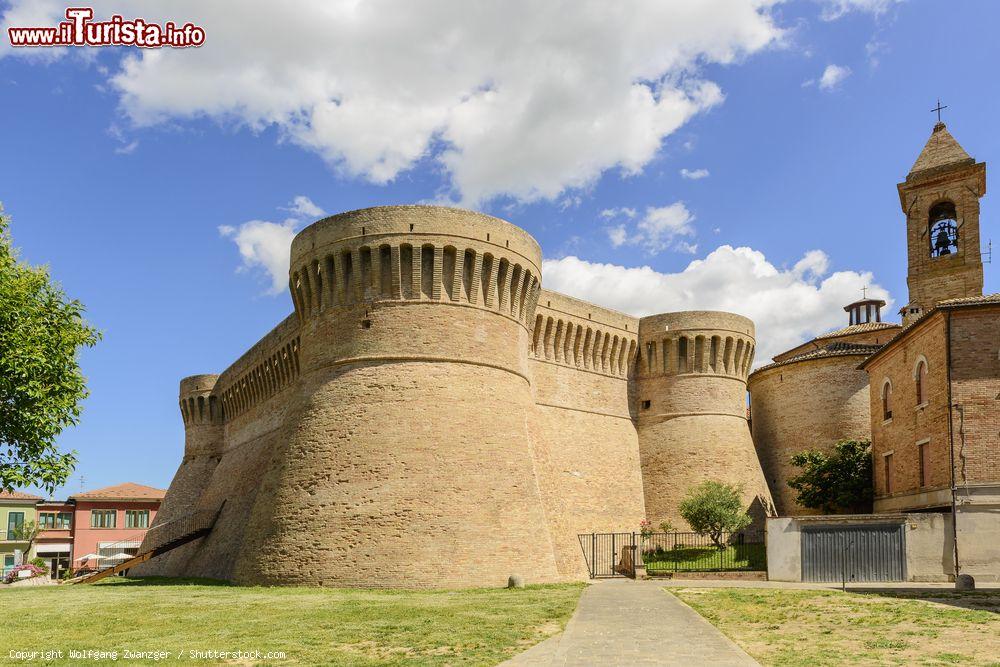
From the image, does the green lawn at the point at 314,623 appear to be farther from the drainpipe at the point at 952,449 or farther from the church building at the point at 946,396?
the church building at the point at 946,396

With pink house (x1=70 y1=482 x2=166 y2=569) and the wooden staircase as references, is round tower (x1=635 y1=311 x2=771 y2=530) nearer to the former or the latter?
the wooden staircase

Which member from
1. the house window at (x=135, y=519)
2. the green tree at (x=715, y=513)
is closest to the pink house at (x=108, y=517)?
the house window at (x=135, y=519)

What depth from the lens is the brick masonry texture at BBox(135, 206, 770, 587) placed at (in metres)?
24.5

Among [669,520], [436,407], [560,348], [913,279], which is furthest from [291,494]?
[913,279]

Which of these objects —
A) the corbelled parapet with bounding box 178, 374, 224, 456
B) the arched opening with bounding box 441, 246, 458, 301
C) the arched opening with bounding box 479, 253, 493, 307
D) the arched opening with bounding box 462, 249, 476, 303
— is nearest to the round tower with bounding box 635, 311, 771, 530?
the arched opening with bounding box 479, 253, 493, 307

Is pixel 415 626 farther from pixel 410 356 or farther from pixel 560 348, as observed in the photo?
pixel 560 348

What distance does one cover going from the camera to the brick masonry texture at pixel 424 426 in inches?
966

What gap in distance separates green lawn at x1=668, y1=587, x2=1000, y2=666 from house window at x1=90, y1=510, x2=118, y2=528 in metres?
61.2

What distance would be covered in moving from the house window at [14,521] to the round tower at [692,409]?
169 ft

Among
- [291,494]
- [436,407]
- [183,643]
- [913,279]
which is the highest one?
[913,279]

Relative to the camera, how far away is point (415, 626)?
1550 centimetres

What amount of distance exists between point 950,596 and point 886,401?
14.2 m

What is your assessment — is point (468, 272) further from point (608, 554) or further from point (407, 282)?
point (608, 554)

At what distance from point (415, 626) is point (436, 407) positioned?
443 inches
